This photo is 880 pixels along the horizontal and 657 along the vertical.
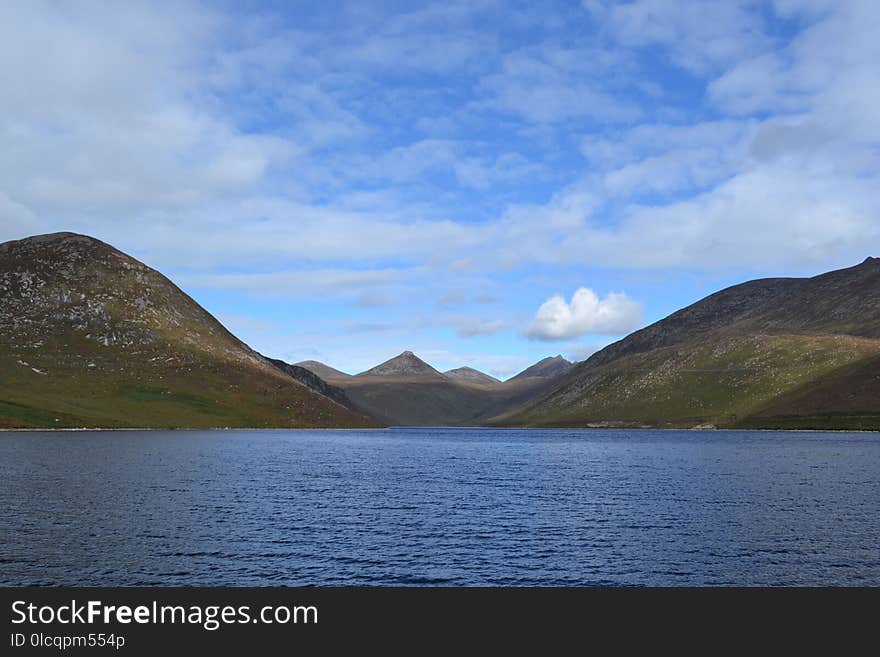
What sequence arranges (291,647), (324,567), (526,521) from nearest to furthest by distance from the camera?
(291,647), (324,567), (526,521)

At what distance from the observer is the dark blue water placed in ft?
169

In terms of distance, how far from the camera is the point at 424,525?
237 feet

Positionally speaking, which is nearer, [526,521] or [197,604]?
[197,604]

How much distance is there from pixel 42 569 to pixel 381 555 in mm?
25462

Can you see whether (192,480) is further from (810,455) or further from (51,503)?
(810,455)

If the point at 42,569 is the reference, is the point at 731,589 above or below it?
Answer: below

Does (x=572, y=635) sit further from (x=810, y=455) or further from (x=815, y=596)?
(x=810, y=455)

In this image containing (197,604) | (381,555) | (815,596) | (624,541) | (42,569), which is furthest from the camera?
(624,541)

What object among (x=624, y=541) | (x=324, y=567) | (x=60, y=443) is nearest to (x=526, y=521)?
(x=624, y=541)

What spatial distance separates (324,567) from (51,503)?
45045 millimetres

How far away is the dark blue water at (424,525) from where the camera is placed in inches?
2023

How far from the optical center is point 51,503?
7906 centimetres

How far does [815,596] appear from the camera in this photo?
45094mm

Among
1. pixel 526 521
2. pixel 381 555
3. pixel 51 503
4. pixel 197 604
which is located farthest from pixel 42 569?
pixel 526 521
